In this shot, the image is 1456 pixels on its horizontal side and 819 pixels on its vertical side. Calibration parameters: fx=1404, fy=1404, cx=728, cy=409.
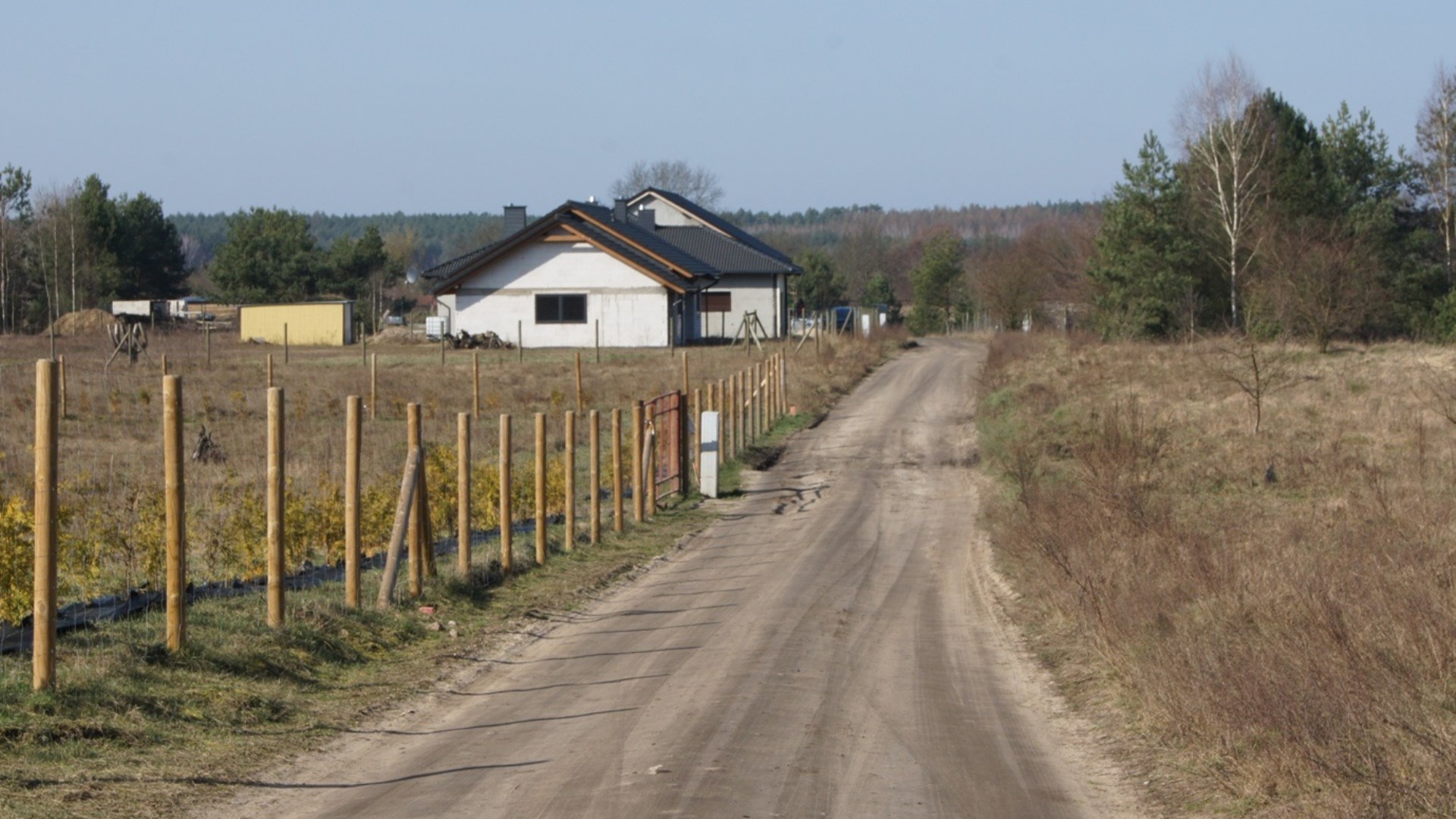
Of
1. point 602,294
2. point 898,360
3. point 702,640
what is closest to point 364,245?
point 602,294

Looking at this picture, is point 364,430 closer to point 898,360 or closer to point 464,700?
point 464,700

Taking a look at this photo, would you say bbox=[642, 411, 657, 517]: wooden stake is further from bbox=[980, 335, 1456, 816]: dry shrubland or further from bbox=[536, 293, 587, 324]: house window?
bbox=[536, 293, 587, 324]: house window

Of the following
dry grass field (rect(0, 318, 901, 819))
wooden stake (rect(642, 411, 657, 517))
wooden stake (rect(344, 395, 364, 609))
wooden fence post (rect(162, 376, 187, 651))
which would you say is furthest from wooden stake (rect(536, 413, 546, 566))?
wooden fence post (rect(162, 376, 187, 651))

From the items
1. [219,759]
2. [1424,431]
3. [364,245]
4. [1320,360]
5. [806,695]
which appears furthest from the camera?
[364,245]

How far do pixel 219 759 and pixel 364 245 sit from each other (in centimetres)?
8321

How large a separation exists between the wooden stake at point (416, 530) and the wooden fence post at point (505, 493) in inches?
53.8

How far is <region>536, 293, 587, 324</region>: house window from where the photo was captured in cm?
5588

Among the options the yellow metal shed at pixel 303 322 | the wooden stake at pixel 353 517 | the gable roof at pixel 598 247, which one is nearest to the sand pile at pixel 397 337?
the yellow metal shed at pixel 303 322

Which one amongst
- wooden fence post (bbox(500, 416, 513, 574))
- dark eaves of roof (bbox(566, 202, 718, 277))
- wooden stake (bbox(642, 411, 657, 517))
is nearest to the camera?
wooden fence post (bbox(500, 416, 513, 574))

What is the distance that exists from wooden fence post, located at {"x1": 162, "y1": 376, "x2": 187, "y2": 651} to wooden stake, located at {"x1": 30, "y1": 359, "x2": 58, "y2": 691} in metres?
0.97

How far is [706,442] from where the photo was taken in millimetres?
22062

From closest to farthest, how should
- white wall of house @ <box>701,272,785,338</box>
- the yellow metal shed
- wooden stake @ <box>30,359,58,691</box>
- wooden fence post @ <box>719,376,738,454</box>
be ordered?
wooden stake @ <box>30,359,58,691</box> → wooden fence post @ <box>719,376,738,454</box> → the yellow metal shed → white wall of house @ <box>701,272,785,338</box>

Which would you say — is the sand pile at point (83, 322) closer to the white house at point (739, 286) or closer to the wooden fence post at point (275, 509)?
the white house at point (739, 286)

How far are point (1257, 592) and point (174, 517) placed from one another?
778 cm
